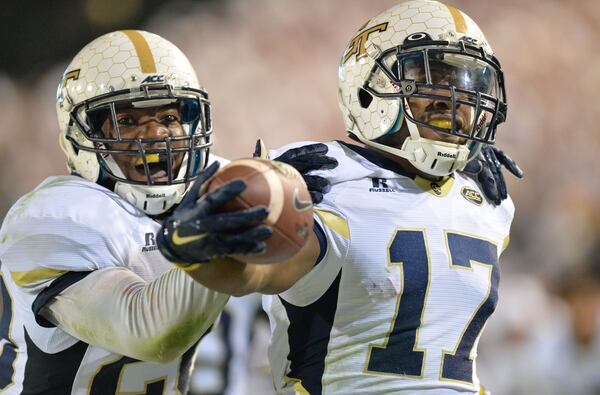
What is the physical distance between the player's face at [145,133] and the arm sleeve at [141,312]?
A: 1.29 ft

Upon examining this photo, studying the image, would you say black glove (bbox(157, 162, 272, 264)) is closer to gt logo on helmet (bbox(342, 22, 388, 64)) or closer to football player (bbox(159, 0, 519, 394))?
football player (bbox(159, 0, 519, 394))

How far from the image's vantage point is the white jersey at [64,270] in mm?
1960

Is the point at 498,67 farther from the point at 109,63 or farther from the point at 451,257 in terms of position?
the point at 109,63

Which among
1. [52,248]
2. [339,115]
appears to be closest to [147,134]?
[52,248]

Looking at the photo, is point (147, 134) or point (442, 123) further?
point (147, 134)

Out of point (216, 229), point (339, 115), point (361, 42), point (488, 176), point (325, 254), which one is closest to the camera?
point (216, 229)

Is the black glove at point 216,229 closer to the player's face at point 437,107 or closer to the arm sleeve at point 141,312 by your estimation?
the arm sleeve at point 141,312

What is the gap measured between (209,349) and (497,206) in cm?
179

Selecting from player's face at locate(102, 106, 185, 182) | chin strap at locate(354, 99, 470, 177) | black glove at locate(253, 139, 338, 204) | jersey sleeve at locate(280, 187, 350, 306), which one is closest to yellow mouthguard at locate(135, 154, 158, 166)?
player's face at locate(102, 106, 185, 182)

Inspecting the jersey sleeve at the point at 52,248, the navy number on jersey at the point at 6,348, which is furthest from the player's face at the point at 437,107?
the navy number on jersey at the point at 6,348

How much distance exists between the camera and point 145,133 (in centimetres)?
221

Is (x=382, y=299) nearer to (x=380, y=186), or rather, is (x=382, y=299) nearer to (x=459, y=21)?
(x=380, y=186)

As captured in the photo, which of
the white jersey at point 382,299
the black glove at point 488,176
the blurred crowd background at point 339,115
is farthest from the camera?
the blurred crowd background at point 339,115

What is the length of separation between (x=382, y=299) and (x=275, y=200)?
1.81 feet
